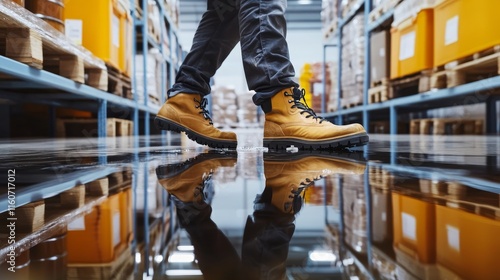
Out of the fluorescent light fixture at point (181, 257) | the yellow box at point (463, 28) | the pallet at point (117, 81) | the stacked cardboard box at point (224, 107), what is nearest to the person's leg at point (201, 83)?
the fluorescent light fixture at point (181, 257)

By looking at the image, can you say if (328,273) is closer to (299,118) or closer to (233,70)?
(299,118)

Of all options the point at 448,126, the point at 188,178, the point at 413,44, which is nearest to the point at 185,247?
the point at 188,178

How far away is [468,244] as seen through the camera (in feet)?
1.33

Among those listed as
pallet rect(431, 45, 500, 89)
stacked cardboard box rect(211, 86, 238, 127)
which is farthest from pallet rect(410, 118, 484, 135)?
stacked cardboard box rect(211, 86, 238, 127)

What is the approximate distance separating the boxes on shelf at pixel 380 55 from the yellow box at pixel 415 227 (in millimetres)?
4688

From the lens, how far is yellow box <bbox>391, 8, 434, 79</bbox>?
12.8 feet

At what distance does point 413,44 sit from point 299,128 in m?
2.98

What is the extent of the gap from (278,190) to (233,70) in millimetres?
15647

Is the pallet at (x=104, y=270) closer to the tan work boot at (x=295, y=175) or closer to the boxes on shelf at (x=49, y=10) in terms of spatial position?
the tan work boot at (x=295, y=175)

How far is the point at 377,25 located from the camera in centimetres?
523

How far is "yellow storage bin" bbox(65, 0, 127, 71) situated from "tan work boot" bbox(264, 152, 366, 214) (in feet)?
9.49

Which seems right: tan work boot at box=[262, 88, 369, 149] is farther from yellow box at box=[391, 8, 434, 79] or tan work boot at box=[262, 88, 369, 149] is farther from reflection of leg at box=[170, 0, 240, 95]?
yellow box at box=[391, 8, 434, 79]

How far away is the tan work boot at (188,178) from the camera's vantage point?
0.71 m

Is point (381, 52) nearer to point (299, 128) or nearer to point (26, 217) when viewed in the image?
point (299, 128)
